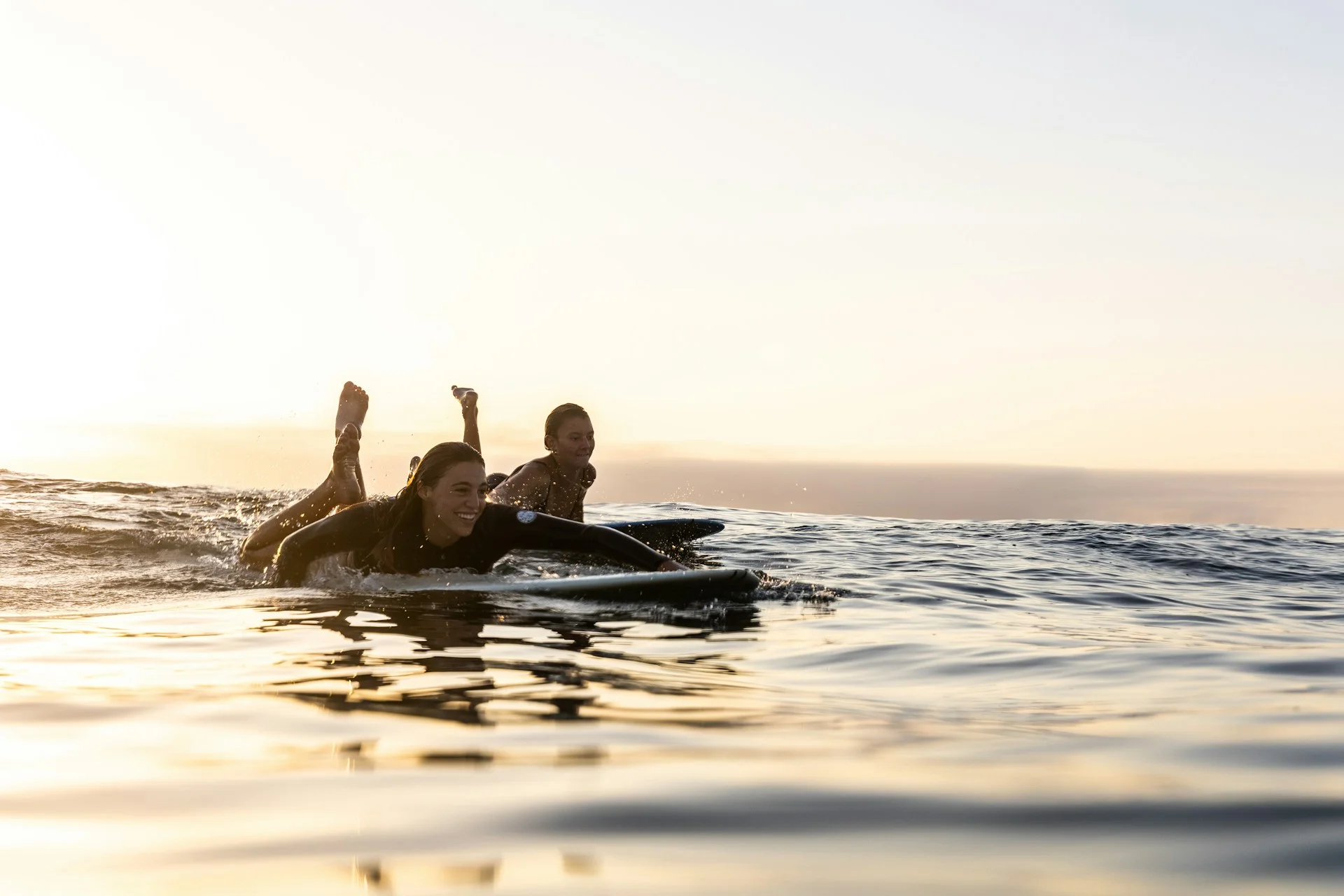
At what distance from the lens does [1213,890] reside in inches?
75.6

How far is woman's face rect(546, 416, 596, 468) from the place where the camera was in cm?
1126

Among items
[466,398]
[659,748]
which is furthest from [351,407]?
[659,748]

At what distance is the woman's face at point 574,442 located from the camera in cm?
1126

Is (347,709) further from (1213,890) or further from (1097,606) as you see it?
(1097,606)

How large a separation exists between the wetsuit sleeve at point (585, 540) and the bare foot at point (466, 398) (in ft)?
17.2

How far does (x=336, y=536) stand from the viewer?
789 centimetres

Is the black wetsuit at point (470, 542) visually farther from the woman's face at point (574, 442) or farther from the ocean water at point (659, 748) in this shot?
the woman's face at point (574, 442)

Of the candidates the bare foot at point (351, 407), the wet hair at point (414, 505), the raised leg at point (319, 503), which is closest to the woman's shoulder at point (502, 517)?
the wet hair at point (414, 505)

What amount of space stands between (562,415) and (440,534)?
3590mm

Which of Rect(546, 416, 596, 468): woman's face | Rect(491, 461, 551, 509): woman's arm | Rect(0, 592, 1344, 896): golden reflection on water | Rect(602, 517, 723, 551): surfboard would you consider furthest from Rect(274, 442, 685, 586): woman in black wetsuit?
Rect(602, 517, 723, 551): surfboard

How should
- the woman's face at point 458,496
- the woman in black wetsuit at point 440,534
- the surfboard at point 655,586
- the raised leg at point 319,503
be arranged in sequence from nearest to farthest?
the surfboard at point 655,586, the woman's face at point 458,496, the woman in black wetsuit at point 440,534, the raised leg at point 319,503

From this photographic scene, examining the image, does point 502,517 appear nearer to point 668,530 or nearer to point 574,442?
point 574,442

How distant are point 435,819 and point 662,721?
4.15 feet

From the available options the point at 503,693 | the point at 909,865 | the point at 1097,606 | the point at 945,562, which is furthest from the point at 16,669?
the point at 945,562
